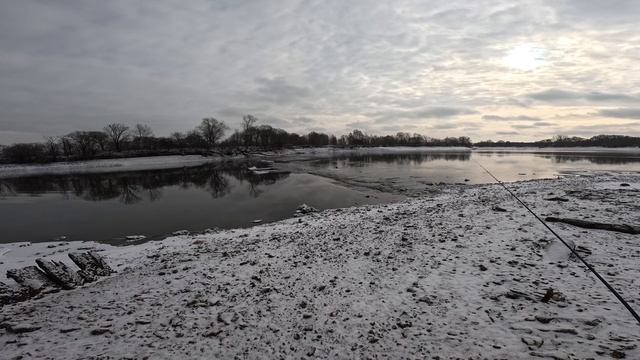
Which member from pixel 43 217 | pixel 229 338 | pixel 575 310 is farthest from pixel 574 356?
pixel 43 217

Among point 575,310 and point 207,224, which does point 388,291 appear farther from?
point 207,224

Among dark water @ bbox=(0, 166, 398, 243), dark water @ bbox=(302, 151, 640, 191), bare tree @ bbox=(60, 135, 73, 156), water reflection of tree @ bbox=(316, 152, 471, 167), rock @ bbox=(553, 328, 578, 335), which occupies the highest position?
bare tree @ bbox=(60, 135, 73, 156)

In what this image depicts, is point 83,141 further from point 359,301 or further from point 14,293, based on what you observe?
point 359,301

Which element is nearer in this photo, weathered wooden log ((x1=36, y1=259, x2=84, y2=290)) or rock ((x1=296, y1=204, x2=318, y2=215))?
weathered wooden log ((x1=36, y1=259, x2=84, y2=290))

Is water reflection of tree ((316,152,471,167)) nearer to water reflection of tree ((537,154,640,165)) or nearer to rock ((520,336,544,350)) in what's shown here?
water reflection of tree ((537,154,640,165))

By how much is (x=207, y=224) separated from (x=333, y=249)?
358 inches

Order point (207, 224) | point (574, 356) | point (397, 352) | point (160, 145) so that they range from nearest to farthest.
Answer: point (574, 356) < point (397, 352) < point (207, 224) < point (160, 145)

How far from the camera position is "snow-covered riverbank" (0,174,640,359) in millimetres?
5516

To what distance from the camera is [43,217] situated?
66.5ft

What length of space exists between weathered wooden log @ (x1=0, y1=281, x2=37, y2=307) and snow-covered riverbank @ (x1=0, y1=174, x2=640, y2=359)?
33 centimetres

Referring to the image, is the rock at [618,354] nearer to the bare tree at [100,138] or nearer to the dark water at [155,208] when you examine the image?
the dark water at [155,208]

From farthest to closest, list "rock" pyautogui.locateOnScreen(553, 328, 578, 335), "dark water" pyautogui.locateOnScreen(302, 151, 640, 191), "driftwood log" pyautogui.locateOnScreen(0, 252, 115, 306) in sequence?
"dark water" pyautogui.locateOnScreen(302, 151, 640, 191)
"driftwood log" pyautogui.locateOnScreen(0, 252, 115, 306)
"rock" pyautogui.locateOnScreen(553, 328, 578, 335)

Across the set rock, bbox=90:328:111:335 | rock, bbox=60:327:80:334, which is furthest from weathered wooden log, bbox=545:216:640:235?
rock, bbox=60:327:80:334

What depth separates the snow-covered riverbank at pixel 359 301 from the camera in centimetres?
552
